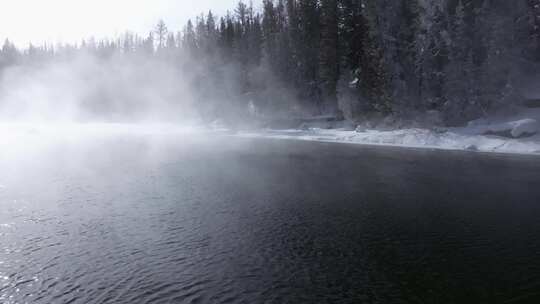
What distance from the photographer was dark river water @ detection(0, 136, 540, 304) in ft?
42.2

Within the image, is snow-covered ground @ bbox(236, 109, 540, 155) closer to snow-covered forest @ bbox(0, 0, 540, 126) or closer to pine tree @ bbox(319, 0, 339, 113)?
snow-covered forest @ bbox(0, 0, 540, 126)

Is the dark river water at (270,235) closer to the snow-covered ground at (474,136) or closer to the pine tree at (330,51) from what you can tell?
the snow-covered ground at (474,136)

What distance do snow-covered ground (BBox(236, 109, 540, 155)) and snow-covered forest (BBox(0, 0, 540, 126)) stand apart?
9.10 feet

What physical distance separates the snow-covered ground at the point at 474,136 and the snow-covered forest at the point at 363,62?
277 centimetres

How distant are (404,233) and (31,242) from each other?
16.9 m

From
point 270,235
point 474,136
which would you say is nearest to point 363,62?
point 474,136

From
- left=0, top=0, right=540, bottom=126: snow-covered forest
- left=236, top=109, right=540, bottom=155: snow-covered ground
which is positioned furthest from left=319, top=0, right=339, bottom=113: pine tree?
left=236, top=109, right=540, bottom=155: snow-covered ground

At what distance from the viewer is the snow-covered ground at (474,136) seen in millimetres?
44403

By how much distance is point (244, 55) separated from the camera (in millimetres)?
96812

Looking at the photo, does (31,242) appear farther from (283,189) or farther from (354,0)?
(354,0)

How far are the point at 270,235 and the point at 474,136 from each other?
40385 millimetres

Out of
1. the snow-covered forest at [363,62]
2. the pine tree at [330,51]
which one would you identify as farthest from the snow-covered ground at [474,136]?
the pine tree at [330,51]

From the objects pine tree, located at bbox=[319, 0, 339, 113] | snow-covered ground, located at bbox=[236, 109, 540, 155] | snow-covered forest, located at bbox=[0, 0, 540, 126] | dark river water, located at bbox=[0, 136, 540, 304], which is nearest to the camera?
dark river water, located at bbox=[0, 136, 540, 304]

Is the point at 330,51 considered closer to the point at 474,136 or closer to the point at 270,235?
the point at 474,136
